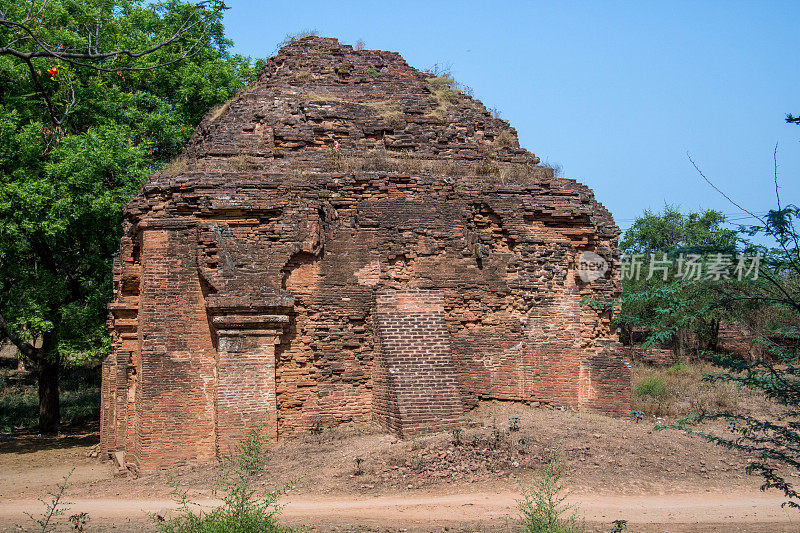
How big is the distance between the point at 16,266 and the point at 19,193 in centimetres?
204

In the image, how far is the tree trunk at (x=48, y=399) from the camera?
57.2ft

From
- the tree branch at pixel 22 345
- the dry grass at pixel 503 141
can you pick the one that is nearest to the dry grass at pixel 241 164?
the dry grass at pixel 503 141

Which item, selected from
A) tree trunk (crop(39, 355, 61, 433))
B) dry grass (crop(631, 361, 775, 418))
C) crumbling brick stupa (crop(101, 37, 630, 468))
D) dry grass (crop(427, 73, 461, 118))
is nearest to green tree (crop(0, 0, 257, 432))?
tree trunk (crop(39, 355, 61, 433))

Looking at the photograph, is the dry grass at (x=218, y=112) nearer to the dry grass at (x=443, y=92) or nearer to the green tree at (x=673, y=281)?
the dry grass at (x=443, y=92)

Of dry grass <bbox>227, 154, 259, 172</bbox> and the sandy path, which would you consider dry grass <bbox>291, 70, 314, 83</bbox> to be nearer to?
dry grass <bbox>227, 154, 259, 172</bbox>

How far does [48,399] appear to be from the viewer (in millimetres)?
17672

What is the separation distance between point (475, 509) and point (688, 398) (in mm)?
8408

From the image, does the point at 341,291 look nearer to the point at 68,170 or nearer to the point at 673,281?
the point at 673,281

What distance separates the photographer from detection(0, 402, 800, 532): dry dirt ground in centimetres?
801

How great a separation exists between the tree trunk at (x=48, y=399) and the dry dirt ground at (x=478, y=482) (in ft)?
22.3

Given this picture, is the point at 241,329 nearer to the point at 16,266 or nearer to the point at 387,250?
the point at 387,250

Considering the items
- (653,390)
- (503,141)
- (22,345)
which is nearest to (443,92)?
(503,141)

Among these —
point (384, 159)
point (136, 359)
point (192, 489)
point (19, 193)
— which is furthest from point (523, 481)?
point (19, 193)

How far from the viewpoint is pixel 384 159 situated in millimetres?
12336
